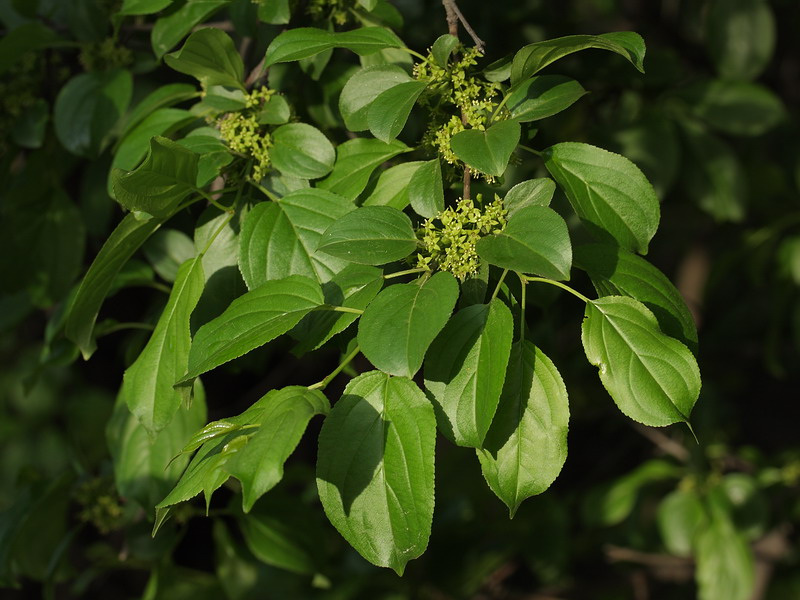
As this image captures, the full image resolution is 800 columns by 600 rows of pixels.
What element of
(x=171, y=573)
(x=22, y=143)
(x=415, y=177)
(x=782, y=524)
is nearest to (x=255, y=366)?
(x=171, y=573)

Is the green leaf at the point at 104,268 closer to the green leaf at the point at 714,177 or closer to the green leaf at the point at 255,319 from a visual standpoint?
the green leaf at the point at 255,319

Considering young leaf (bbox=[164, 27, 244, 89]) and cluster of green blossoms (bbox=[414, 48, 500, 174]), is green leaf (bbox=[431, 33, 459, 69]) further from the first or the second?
young leaf (bbox=[164, 27, 244, 89])

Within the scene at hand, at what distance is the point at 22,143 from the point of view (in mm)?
1288

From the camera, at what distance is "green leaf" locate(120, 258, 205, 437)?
0.90 meters

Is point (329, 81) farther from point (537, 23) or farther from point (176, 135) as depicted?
point (537, 23)

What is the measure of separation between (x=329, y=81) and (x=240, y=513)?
69 centimetres

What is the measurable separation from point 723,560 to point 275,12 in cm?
162

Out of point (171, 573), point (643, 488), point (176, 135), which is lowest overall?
point (643, 488)

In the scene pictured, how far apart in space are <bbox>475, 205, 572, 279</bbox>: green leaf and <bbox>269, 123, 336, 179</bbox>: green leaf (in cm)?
23

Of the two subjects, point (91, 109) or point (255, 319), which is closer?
point (255, 319)

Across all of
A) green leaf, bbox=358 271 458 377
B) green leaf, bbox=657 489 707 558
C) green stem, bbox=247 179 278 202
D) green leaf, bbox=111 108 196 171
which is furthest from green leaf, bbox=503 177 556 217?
green leaf, bbox=657 489 707 558

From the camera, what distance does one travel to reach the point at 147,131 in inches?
40.4

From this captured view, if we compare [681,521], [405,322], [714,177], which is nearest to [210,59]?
[405,322]

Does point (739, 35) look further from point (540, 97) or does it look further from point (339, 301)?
point (339, 301)
